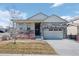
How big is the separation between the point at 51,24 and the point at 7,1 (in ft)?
3.87

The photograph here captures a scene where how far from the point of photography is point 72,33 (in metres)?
8.13

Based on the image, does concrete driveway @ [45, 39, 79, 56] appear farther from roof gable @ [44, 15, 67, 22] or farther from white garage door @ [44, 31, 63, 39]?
roof gable @ [44, 15, 67, 22]

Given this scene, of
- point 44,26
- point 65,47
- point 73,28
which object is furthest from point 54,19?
point 65,47

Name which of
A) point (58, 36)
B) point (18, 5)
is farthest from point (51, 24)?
point (18, 5)

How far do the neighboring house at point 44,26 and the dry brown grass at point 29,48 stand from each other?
214mm

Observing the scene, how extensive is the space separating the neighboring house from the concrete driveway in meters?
0.13

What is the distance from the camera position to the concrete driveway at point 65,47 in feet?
26.8

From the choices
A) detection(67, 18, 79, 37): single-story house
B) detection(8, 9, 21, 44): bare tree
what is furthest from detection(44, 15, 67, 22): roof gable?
detection(8, 9, 21, 44): bare tree

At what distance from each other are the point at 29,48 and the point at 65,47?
2.82 ft

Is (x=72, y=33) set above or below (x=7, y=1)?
below

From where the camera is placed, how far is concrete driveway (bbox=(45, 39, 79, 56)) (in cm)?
817

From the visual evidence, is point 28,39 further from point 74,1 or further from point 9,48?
point 74,1

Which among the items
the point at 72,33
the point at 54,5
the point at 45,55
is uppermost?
the point at 54,5

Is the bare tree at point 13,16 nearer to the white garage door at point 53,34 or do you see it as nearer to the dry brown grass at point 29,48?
the dry brown grass at point 29,48
